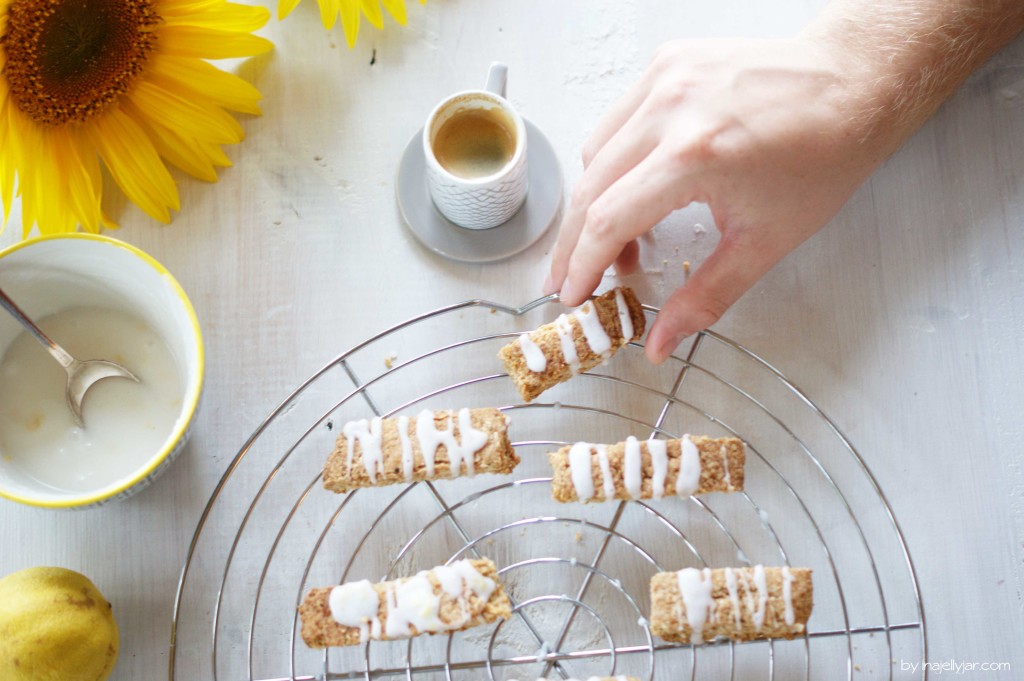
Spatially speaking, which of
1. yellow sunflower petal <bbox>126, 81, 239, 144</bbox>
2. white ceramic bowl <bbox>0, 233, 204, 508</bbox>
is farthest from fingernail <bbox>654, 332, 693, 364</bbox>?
yellow sunflower petal <bbox>126, 81, 239, 144</bbox>

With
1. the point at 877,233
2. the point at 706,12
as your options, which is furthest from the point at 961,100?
the point at 706,12

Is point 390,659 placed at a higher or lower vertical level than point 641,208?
lower

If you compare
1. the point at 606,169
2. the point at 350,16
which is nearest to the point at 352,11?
the point at 350,16

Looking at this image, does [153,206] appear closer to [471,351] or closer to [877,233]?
[471,351]

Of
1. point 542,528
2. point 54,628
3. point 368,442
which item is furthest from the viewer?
point 542,528

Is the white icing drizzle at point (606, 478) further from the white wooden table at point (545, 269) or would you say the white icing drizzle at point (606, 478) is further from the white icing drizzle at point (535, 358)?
the white wooden table at point (545, 269)

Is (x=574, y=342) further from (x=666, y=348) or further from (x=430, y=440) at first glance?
(x=430, y=440)

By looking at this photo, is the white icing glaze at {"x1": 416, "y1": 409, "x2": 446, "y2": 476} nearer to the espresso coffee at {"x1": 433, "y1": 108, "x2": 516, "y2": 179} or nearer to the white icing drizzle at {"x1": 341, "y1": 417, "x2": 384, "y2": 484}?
the white icing drizzle at {"x1": 341, "y1": 417, "x2": 384, "y2": 484}
